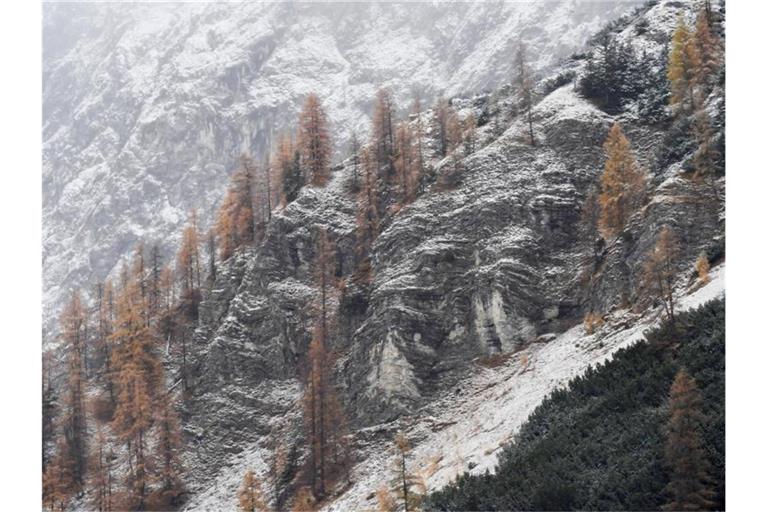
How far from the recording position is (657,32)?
5925cm

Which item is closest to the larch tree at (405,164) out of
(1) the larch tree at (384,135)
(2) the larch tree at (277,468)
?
(1) the larch tree at (384,135)

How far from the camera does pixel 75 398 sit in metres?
56.1

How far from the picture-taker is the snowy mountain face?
103m

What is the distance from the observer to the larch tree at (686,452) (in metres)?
24.6

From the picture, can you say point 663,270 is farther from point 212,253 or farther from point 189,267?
point 189,267

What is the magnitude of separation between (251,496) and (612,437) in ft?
56.6

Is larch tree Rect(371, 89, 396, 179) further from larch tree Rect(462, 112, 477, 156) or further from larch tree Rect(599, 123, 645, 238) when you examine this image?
larch tree Rect(599, 123, 645, 238)

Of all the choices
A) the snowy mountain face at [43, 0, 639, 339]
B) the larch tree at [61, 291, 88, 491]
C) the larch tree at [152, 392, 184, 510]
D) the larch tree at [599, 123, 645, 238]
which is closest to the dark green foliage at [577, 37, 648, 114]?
the larch tree at [599, 123, 645, 238]

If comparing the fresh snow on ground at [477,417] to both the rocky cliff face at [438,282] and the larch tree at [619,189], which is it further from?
the larch tree at [619,189]

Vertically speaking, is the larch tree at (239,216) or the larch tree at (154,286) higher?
the larch tree at (239,216)

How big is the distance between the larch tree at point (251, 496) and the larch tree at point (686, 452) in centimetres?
1922

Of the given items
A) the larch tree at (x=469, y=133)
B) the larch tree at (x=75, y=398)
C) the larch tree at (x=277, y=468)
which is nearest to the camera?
the larch tree at (x=277, y=468)

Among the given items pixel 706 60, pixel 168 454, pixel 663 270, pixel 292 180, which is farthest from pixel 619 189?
pixel 168 454
